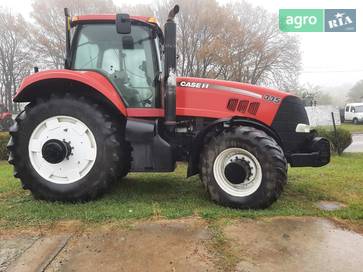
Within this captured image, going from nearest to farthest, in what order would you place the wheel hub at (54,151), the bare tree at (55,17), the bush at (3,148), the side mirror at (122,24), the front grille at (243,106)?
the side mirror at (122,24) < the wheel hub at (54,151) < the front grille at (243,106) < the bush at (3,148) < the bare tree at (55,17)

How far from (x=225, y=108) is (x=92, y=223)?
223 cm

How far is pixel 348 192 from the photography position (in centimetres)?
542

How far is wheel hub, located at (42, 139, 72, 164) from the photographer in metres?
4.45

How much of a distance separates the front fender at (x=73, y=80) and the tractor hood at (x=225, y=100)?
87cm

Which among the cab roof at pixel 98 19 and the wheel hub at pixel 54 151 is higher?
the cab roof at pixel 98 19

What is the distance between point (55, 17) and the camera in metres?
28.1

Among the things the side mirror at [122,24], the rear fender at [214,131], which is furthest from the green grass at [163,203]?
the side mirror at [122,24]

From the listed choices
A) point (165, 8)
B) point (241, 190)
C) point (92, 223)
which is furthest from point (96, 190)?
point (165, 8)

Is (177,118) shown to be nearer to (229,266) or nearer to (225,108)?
(225,108)

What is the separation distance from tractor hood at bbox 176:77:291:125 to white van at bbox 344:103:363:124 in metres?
30.4

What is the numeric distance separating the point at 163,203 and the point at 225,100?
1.60 metres

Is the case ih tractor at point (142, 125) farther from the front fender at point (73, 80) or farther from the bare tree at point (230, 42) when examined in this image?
the bare tree at point (230, 42)

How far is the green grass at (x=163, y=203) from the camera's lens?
4117mm

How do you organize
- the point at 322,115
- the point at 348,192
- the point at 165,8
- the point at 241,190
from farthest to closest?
the point at 165,8 → the point at 322,115 → the point at 348,192 → the point at 241,190
